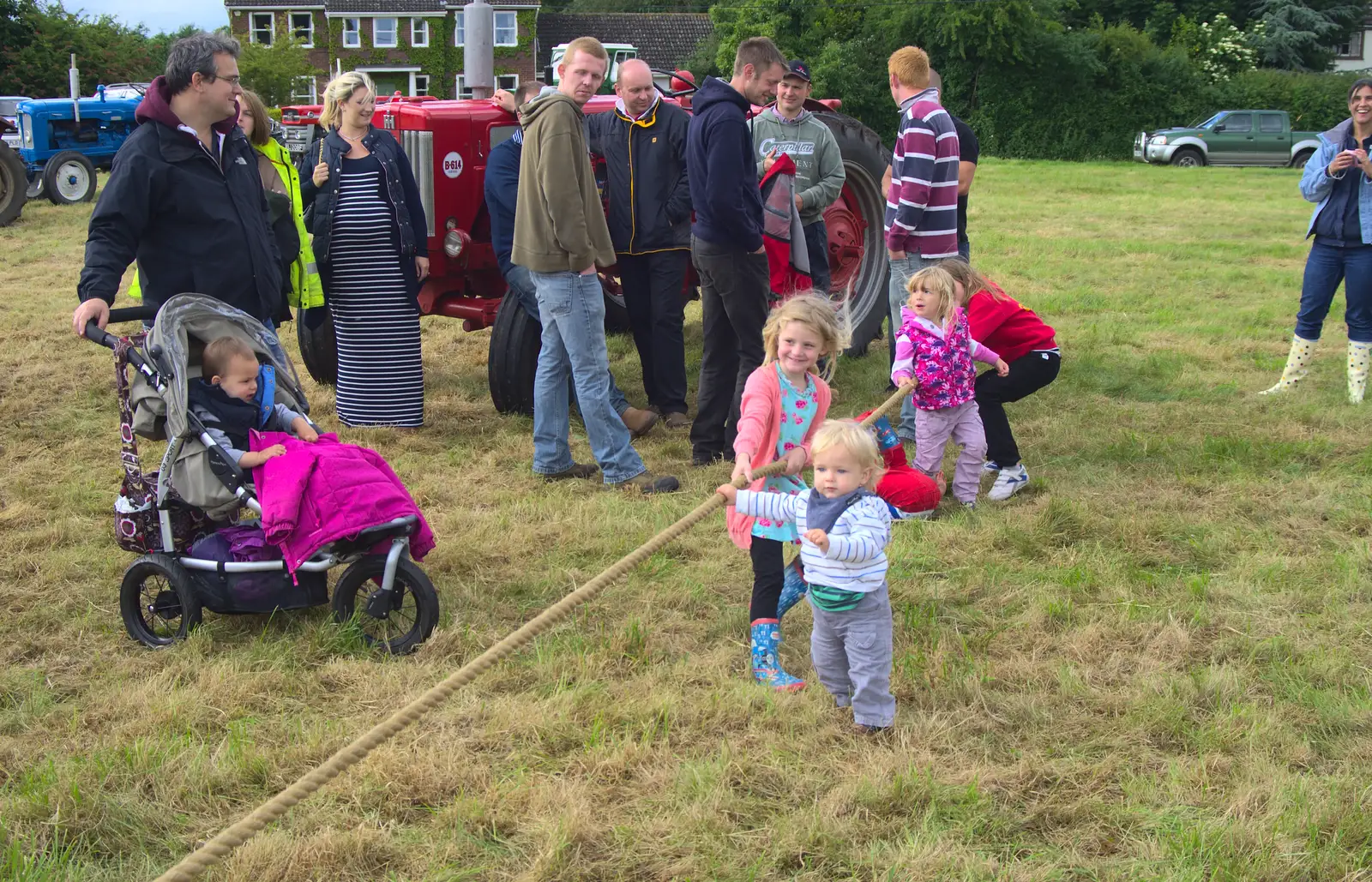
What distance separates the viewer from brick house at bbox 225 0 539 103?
4984cm

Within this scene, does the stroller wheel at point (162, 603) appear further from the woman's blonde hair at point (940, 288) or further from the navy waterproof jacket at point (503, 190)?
the woman's blonde hair at point (940, 288)

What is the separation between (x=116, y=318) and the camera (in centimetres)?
428

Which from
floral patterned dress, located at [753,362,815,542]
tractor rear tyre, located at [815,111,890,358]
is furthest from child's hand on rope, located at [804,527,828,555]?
tractor rear tyre, located at [815,111,890,358]

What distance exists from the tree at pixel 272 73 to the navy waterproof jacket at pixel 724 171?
31.5 m

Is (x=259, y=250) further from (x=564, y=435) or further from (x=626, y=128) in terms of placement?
(x=626, y=128)

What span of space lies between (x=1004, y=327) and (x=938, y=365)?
2.39 feet

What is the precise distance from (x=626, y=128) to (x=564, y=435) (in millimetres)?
1757

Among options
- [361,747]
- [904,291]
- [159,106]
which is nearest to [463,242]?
[904,291]

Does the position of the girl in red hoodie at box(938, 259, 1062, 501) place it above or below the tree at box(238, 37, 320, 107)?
below

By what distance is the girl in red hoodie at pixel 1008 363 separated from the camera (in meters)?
5.81

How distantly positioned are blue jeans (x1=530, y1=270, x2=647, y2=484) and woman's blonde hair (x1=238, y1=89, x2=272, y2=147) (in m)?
1.68

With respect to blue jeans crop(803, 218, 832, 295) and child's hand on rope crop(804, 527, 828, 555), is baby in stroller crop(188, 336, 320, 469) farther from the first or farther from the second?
blue jeans crop(803, 218, 832, 295)

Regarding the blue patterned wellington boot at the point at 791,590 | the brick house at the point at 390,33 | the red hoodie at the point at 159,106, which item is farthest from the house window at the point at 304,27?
the blue patterned wellington boot at the point at 791,590

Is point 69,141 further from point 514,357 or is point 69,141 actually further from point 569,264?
point 569,264
